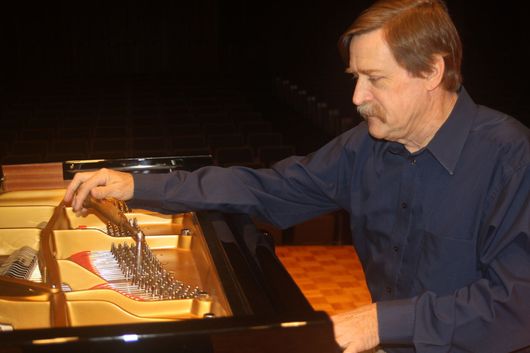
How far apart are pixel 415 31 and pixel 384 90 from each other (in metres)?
0.14

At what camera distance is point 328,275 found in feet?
14.4

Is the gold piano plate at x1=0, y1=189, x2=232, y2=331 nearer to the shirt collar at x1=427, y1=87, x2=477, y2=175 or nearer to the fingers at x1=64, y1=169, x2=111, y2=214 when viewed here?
the fingers at x1=64, y1=169, x2=111, y2=214

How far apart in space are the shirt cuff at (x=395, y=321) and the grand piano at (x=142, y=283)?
0.60 feet

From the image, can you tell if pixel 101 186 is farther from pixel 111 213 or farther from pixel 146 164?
pixel 146 164

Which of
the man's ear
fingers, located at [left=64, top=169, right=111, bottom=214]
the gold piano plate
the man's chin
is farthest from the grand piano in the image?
the man's ear

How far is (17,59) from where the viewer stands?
12.9m

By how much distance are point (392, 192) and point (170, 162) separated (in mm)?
968

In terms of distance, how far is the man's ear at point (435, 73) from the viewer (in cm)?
130

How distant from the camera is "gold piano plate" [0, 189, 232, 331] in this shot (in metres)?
1.23

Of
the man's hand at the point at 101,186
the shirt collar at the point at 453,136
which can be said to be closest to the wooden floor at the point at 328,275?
the man's hand at the point at 101,186

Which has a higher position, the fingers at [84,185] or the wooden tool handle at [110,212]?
the fingers at [84,185]

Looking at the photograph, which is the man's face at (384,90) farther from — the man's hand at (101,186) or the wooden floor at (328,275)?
the wooden floor at (328,275)

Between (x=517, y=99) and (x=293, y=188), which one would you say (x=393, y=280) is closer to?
(x=293, y=188)

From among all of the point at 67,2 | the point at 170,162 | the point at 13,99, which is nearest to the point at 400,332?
the point at 170,162
